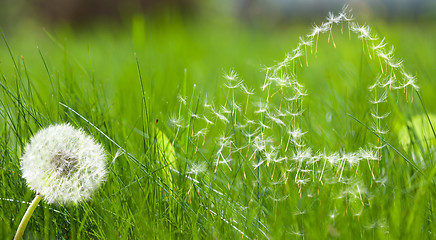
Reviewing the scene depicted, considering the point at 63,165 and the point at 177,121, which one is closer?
the point at 63,165

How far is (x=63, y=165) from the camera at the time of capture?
3.54 feet

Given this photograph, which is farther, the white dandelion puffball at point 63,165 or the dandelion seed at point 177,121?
the dandelion seed at point 177,121

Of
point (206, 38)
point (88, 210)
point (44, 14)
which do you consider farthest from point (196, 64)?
point (44, 14)

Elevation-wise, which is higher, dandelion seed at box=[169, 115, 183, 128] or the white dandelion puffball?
dandelion seed at box=[169, 115, 183, 128]

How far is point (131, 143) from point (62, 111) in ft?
0.88

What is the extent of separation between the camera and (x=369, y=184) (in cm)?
123

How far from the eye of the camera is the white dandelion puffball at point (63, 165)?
1.07m

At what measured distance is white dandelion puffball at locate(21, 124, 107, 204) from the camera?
107cm

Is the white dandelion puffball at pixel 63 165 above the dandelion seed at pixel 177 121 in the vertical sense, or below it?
below

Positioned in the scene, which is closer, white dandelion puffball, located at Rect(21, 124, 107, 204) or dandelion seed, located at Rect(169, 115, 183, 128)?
white dandelion puffball, located at Rect(21, 124, 107, 204)

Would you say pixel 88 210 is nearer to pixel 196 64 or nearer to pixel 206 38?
pixel 196 64

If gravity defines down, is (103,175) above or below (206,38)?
below

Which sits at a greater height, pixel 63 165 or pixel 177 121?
pixel 177 121

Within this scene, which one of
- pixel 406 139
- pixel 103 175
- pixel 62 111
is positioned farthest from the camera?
pixel 406 139
